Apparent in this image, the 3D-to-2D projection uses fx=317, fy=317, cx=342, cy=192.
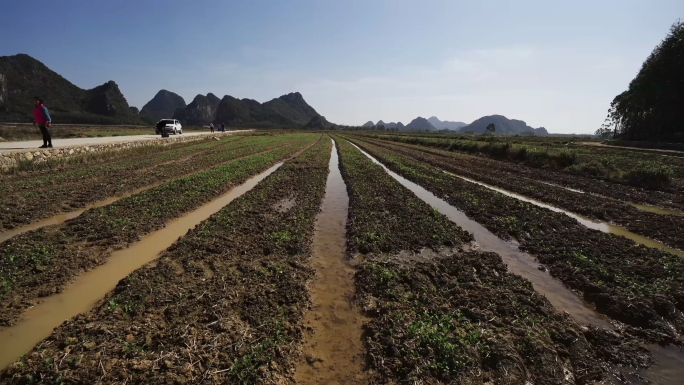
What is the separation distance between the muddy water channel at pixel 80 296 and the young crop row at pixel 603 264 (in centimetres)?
883

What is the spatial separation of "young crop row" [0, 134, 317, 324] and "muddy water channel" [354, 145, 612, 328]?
8892 millimetres

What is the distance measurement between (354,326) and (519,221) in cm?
776

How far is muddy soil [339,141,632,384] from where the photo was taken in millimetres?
3936

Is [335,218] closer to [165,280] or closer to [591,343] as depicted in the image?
[165,280]

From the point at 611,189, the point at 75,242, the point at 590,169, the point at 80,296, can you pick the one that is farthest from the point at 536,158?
the point at 80,296

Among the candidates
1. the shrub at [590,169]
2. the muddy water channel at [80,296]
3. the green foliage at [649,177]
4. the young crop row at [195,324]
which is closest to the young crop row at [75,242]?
the muddy water channel at [80,296]

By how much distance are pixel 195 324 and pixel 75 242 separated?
5.06m

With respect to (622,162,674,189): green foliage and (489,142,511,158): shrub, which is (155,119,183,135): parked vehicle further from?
(622,162,674,189): green foliage

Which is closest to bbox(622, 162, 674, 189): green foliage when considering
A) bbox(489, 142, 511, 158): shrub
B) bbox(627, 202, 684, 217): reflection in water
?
bbox(627, 202, 684, 217): reflection in water

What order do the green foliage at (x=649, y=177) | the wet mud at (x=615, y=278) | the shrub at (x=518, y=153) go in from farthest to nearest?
the shrub at (x=518, y=153) → the green foliage at (x=649, y=177) → the wet mud at (x=615, y=278)

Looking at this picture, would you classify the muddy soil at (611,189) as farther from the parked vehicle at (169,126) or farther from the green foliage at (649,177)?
the parked vehicle at (169,126)

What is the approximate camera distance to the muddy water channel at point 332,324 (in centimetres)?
395

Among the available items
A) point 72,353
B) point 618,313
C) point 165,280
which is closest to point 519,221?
point 618,313

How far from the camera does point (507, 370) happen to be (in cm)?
393
